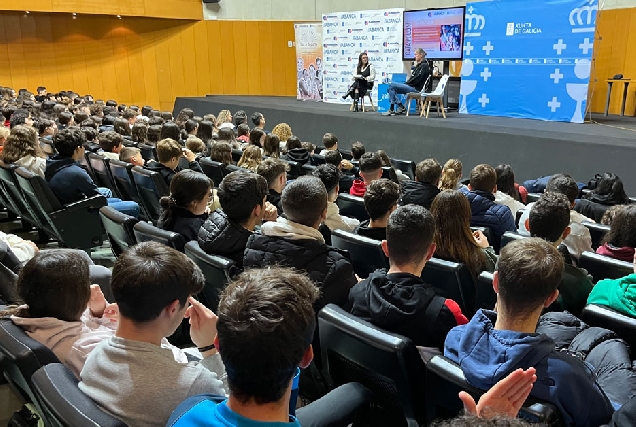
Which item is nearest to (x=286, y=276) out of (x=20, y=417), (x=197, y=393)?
(x=197, y=393)

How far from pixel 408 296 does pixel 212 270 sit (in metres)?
0.96

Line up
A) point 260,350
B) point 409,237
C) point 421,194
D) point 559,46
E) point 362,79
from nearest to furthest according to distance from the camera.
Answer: point 260,350, point 409,237, point 421,194, point 559,46, point 362,79

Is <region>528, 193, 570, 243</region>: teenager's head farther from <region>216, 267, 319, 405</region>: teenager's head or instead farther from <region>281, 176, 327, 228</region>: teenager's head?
<region>216, 267, 319, 405</region>: teenager's head

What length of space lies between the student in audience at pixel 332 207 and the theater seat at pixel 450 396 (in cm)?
176

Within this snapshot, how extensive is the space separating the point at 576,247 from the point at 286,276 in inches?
92.3

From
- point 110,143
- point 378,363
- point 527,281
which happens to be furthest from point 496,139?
point 378,363

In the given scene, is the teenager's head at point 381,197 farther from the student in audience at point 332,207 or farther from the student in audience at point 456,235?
the student in audience at point 332,207

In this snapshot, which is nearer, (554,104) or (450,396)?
(450,396)

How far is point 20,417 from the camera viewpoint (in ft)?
5.28

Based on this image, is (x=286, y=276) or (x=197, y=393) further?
(x=197, y=393)

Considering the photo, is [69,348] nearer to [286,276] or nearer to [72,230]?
[286,276]

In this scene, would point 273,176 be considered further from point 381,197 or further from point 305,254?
point 305,254

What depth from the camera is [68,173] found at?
4.23 m

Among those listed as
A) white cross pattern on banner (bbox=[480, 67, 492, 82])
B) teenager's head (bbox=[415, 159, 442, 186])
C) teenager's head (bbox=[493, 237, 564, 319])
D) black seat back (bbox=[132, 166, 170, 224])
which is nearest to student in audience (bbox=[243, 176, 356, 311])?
teenager's head (bbox=[493, 237, 564, 319])
